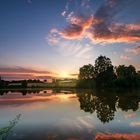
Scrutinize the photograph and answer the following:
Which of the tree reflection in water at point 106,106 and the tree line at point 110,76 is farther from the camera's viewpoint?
the tree line at point 110,76

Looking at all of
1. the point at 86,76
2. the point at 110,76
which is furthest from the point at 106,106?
the point at 86,76

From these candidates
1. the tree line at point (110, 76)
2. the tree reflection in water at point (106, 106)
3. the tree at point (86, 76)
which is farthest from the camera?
the tree at point (86, 76)

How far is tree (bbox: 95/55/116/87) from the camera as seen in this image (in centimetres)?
13273

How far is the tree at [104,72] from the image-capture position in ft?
435

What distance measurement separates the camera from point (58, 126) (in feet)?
77.5

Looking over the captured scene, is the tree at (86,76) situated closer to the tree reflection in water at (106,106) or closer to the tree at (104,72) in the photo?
the tree at (104,72)

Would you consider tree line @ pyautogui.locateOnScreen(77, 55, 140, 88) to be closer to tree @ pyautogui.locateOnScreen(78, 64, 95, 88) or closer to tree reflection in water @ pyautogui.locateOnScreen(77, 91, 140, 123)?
tree @ pyautogui.locateOnScreen(78, 64, 95, 88)

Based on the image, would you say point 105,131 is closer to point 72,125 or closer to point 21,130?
point 72,125

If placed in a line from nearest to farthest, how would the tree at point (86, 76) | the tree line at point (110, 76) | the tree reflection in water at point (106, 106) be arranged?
the tree reflection in water at point (106, 106) → the tree line at point (110, 76) → the tree at point (86, 76)

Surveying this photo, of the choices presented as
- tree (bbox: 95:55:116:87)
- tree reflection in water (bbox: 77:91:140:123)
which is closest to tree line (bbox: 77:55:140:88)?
tree (bbox: 95:55:116:87)

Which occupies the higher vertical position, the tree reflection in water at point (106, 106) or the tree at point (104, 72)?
the tree at point (104, 72)

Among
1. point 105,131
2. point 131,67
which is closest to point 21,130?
point 105,131

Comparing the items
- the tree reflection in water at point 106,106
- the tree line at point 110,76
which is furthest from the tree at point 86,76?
the tree reflection in water at point 106,106

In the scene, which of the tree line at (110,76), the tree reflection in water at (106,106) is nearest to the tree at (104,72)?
the tree line at (110,76)
